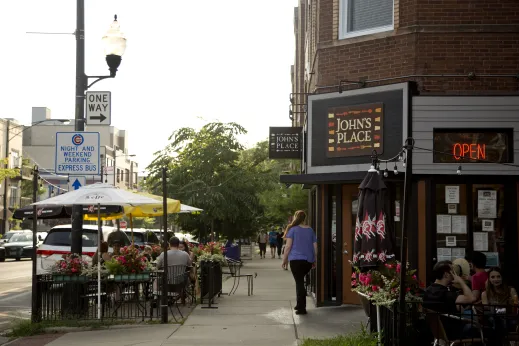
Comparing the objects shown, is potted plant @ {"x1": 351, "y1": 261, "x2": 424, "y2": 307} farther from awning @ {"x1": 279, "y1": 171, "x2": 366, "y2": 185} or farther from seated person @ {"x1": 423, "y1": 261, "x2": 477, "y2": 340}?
awning @ {"x1": 279, "y1": 171, "x2": 366, "y2": 185}

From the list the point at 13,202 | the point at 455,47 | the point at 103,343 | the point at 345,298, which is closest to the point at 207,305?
the point at 345,298

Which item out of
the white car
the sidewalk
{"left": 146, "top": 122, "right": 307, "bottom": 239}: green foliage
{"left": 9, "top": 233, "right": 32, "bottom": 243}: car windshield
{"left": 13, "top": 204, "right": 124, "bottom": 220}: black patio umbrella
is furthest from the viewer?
{"left": 9, "top": 233, "right": 32, "bottom": 243}: car windshield

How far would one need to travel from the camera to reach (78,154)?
14.3m

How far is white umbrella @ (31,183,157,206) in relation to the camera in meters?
12.6

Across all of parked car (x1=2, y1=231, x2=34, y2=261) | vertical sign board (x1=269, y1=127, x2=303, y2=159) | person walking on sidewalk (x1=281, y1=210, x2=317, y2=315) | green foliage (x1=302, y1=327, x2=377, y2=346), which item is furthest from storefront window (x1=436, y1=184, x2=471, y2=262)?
parked car (x1=2, y1=231, x2=34, y2=261)

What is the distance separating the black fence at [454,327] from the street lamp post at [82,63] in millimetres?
6773

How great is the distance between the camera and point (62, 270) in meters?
13.1

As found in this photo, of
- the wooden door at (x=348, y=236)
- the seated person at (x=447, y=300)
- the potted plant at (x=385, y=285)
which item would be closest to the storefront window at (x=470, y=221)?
the wooden door at (x=348, y=236)

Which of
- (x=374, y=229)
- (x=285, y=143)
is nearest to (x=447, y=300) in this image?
(x=374, y=229)

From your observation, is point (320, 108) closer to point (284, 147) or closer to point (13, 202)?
point (284, 147)

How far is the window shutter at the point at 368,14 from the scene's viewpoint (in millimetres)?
14789

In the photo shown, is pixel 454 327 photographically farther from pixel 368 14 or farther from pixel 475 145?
pixel 368 14

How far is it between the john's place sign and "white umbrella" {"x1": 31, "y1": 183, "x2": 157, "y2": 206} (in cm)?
377

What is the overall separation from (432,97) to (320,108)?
7.36ft
